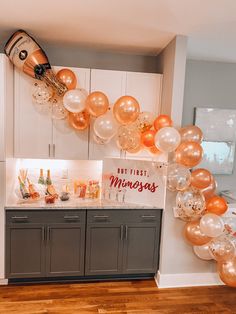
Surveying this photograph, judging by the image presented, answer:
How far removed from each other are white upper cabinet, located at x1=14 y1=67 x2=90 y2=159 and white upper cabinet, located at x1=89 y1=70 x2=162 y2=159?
0.12 metres

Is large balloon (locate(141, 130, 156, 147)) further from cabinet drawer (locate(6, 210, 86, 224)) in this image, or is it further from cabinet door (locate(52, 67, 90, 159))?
cabinet drawer (locate(6, 210, 86, 224))

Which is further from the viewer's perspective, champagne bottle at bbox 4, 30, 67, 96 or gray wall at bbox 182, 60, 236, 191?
gray wall at bbox 182, 60, 236, 191

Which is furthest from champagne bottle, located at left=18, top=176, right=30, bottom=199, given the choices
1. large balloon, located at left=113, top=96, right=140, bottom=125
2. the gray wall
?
the gray wall

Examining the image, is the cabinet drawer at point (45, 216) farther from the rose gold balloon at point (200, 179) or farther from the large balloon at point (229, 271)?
the large balloon at point (229, 271)

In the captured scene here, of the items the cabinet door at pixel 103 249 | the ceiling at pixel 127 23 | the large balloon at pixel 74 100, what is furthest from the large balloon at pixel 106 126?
the cabinet door at pixel 103 249

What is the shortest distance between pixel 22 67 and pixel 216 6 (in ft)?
6.24

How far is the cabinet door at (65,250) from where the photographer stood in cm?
296

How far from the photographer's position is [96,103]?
8.89 ft

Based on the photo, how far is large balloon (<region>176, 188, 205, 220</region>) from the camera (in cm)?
264

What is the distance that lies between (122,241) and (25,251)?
1.07 meters

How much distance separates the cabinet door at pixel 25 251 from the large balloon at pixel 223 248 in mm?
1784

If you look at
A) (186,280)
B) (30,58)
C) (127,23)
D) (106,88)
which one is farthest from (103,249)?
(127,23)

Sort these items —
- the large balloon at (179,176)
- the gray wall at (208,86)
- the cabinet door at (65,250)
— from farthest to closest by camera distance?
the gray wall at (208,86), the cabinet door at (65,250), the large balloon at (179,176)

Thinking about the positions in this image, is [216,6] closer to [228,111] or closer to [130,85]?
[130,85]
